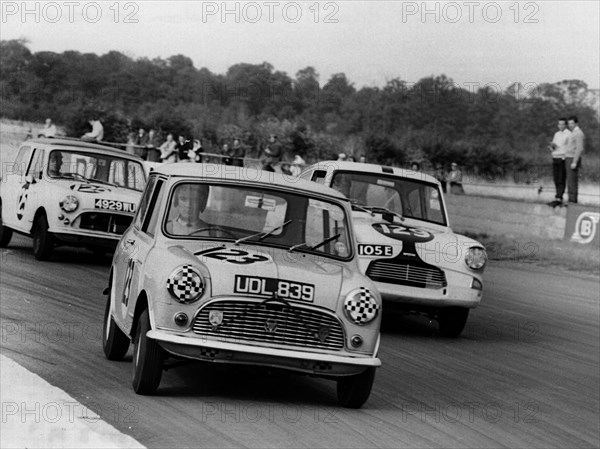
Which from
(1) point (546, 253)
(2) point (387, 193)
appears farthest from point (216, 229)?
(1) point (546, 253)

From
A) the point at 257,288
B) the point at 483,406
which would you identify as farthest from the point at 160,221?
the point at 483,406

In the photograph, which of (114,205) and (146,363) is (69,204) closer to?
(114,205)

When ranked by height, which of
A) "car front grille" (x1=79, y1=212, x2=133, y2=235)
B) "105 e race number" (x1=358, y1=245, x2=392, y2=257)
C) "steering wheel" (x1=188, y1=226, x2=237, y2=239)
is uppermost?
"steering wheel" (x1=188, y1=226, x2=237, y2=239)

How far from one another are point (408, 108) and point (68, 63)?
19.7 m

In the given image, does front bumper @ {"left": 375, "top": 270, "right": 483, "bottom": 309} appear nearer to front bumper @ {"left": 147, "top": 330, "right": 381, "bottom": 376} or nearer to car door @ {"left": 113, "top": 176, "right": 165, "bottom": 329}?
car door @ {"left": 113, "top": 176, "right": 165, "bottom": 329}

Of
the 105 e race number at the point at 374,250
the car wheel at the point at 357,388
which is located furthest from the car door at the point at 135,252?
the 105 e race number at the point at 374,250

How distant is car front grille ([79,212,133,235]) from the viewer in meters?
13.5

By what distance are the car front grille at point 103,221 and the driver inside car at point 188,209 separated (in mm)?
6386

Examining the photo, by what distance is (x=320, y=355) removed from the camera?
6.52 meters

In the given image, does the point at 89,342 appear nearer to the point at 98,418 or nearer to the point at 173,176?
the point at 173,176

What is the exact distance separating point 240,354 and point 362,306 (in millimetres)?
842

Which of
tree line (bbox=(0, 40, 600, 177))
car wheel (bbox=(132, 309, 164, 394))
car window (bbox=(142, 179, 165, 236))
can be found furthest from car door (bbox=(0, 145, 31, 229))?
tree line (bbox=(0, 40, 600, 177))

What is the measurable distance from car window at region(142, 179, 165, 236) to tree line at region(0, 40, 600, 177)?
33.7 metres

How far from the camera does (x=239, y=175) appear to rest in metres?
7.55
